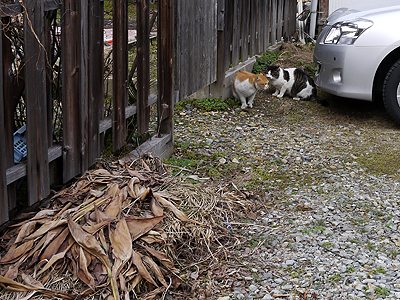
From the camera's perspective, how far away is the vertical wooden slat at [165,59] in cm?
436

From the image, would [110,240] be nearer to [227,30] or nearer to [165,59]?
[165,59]

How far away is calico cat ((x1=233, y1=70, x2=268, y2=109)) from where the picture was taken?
6859mm

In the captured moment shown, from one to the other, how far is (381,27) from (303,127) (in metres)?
1.52

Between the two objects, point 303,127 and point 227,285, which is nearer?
point 227,285

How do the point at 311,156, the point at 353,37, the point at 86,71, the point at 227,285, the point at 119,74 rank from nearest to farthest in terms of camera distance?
the point at 227,285 < the point at 86,71 < the point at 119,74 < the point at 311,156 < the point at 353,37

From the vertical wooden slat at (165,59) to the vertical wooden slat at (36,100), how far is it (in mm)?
1831

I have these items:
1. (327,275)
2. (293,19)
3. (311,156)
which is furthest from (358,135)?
(293,19)

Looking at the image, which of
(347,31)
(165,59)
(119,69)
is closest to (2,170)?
(119,69)

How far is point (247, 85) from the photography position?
6867 mm

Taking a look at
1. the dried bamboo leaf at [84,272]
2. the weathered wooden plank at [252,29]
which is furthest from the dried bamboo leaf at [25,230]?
the weathered wooden plank at [252,29]

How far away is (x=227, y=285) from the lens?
2760mm

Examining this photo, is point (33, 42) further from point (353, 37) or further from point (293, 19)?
point (293, 19)

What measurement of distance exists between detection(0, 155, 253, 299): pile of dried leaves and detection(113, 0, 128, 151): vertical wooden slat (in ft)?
1.15

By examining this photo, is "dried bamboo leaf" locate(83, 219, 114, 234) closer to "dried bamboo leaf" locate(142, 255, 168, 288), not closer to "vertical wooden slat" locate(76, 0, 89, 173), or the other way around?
"dried bamboo leaf" locate(142, 255, 168, 288)
